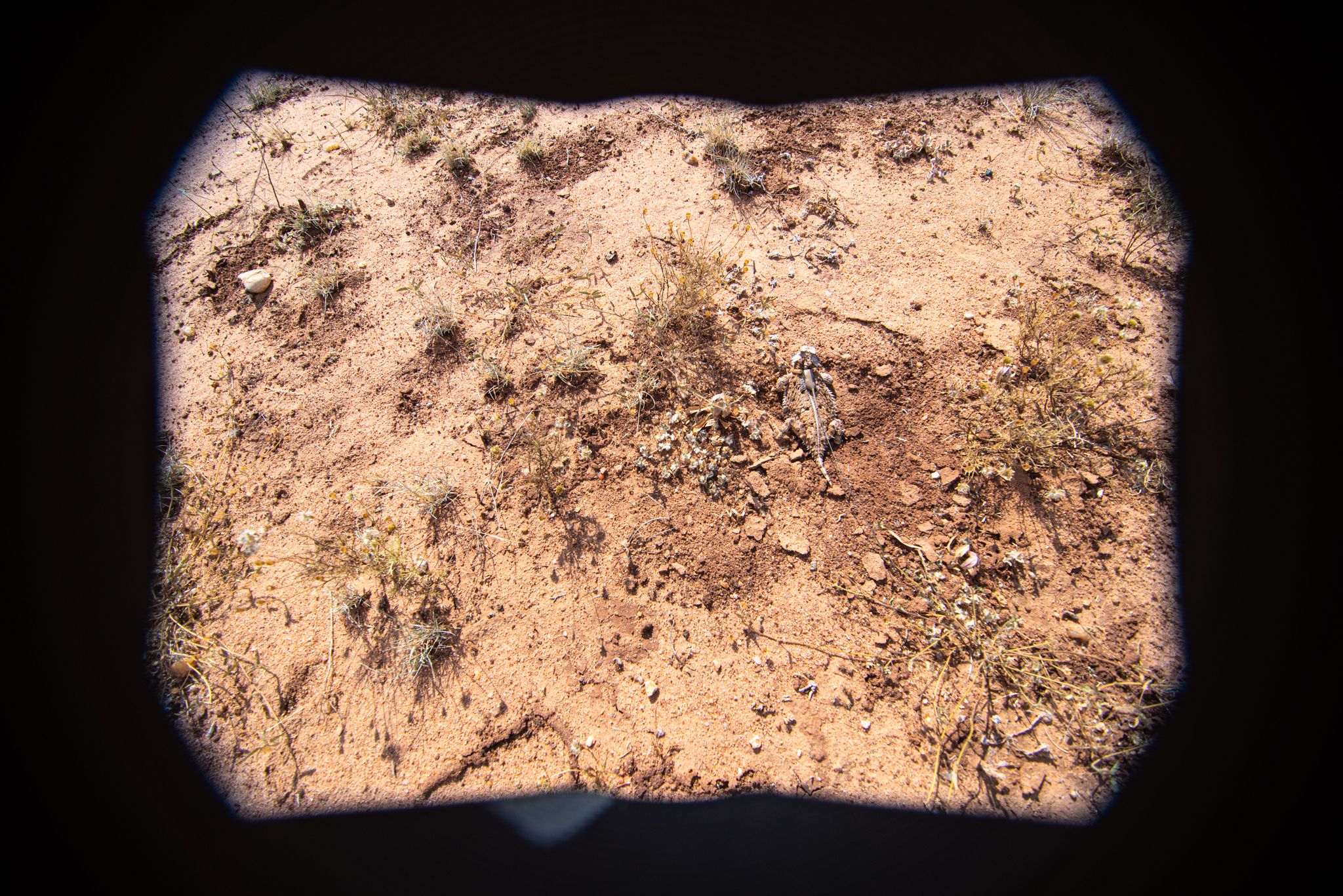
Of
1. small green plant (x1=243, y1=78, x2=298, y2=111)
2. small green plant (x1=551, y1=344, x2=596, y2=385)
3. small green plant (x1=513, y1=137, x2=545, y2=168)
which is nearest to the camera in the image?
small green plant (x1=551, y1=344, x2=596, y2=385)

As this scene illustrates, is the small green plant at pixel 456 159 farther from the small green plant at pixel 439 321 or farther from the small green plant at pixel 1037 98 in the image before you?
the small green plant at pixel 1037 98

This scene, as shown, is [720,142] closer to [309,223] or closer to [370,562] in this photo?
[309,223]

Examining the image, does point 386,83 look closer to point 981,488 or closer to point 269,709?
point 269,709

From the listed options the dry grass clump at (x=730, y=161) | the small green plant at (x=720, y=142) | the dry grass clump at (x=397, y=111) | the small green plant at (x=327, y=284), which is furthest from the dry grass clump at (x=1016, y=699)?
the dry grass clump at (x=397, y=111)

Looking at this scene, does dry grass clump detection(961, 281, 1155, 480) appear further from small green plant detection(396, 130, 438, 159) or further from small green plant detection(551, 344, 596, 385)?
small green plant detection(396, 130, 438, 159)

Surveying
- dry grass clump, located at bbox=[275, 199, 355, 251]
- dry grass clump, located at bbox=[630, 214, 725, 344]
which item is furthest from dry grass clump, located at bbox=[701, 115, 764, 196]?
dry grass clump, located at bbox=[275, 199, 355, 251]

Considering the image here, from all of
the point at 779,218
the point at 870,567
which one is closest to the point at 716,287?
the point at 779,218
